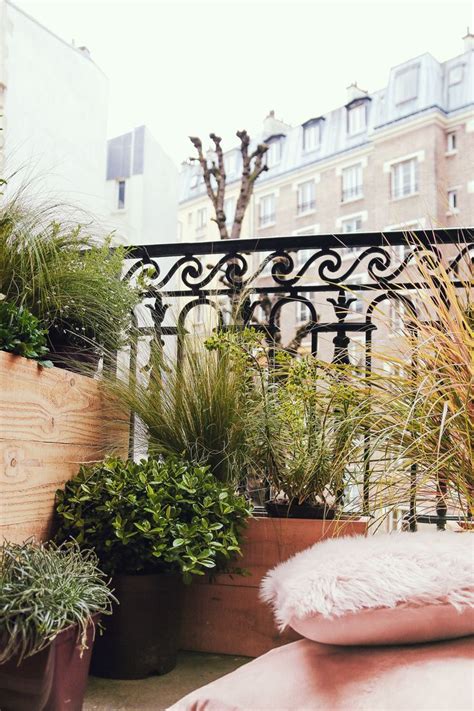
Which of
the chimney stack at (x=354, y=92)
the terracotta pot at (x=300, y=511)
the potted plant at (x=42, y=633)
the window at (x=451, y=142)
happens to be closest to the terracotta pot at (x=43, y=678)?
the potted plant at (x=42, y=633)

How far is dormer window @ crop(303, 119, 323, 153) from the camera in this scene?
26.6 metres

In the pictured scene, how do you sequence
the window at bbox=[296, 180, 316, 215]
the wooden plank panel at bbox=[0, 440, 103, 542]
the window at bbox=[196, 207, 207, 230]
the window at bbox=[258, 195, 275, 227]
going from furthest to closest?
the window at bbox=[196, 207, 207, 230], the window at bbox=[258, 195, 275, 227], the window at bbox=[296, 180, 316, 215], the wooden plank panel at bbox=[0, 440, 103, 542]

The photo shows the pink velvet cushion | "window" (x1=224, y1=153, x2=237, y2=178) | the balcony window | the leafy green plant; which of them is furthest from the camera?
"window" (x1=224, y1=153, x2=237, y2=178)

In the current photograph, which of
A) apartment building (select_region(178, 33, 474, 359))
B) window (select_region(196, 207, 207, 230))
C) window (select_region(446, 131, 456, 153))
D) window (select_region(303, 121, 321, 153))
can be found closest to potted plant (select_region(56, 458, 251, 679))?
apartment building (select_region(178, 33, 474, 359))

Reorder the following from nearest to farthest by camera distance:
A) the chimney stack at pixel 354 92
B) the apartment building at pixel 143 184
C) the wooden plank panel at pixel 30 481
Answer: the wooden plank panel at pixel 30 481 < the apartment building at pixel 143 184 < the chimney stack at pixel 354 92

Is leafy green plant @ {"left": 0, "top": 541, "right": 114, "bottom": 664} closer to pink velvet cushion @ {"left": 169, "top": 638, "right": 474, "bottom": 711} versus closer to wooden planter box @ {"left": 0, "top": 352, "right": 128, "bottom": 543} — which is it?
wooden planter box @ {"left": 0, "top": 352, "right": 128, "bottom": 543}

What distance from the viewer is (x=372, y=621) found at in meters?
1.03

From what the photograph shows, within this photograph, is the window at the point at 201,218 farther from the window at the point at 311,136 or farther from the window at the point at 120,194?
the window at the point at 120,194

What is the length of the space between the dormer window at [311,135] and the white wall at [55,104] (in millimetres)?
15868

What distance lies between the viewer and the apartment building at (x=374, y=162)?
21.8 metres

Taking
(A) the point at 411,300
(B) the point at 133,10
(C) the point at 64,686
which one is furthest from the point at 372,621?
(B) the point at 133,10

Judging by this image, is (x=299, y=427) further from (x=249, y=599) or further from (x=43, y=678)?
(x=43, y=678)

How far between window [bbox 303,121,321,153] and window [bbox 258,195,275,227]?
240 cm

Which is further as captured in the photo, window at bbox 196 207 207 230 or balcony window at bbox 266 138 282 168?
window at bbox 196 207 207 230
